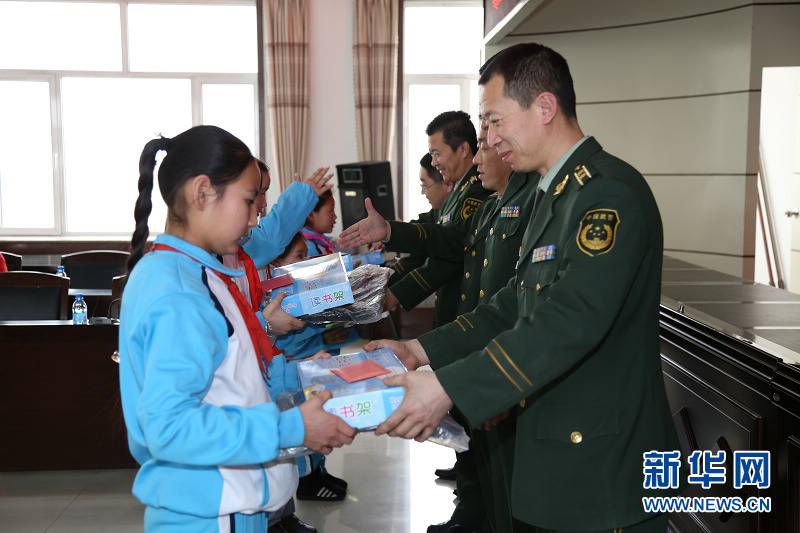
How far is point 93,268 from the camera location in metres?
4.93

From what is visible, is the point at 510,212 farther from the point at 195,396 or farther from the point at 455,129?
the point at 195,396

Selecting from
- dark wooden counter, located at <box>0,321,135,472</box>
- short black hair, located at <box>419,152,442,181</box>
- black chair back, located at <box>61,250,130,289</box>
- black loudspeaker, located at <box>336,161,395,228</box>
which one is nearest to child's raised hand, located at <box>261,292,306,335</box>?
dark wooden counter, located at <box>0,321,135,472</box>

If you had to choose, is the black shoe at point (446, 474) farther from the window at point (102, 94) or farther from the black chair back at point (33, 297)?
the window at point (102, 94)

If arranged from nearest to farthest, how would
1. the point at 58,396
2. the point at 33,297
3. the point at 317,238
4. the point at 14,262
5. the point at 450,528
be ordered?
1. the point at 450,528
2. the point at 317,238
3. the point at 58,396
4. the point at 33,297
5. the point at 14,262

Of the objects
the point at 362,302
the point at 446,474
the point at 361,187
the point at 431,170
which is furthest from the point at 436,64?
the point at 362,302

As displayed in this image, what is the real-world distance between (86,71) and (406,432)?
23.9 feet

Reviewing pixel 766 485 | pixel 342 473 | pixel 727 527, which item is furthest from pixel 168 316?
pixel 342 473

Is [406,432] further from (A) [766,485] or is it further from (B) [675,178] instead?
(B) [675,178]

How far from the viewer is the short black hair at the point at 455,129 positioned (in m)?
3.15

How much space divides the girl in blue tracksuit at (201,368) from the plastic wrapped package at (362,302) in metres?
0.65

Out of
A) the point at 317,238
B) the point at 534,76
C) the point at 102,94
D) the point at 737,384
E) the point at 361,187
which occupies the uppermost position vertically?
the point at 102,94

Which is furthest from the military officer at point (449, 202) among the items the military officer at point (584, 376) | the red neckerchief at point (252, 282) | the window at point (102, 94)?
the window at point (102, 94)

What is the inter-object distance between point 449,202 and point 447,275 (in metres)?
0.38

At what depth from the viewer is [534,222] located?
5.03ft
